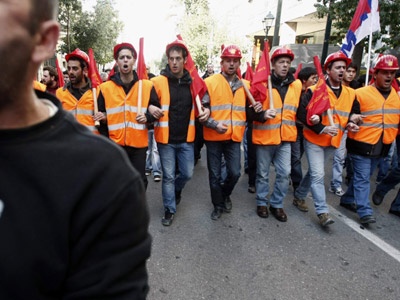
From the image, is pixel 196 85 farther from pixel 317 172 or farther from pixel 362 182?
pixel 362 182

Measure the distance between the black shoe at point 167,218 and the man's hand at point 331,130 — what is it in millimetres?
2042

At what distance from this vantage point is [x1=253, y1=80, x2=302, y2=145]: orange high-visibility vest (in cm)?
415

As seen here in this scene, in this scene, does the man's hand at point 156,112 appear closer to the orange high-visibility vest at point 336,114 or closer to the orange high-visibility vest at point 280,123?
the orange high-visibility vest at point 280,123

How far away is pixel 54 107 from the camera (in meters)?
0.91

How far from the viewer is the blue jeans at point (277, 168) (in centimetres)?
424

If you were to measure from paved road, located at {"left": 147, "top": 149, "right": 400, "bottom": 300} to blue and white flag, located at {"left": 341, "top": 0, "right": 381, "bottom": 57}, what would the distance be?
267 cm

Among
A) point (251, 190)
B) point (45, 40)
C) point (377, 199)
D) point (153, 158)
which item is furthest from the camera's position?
point (153, 158)

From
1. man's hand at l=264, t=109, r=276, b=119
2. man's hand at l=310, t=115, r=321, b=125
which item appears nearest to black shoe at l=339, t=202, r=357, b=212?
man's hand at l=310, t=115, r=321, b=125

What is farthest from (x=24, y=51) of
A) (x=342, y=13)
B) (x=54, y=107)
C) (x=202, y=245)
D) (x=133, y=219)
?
(x=342, y=13)

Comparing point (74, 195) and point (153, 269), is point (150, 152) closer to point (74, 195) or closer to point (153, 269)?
point (153, 269)

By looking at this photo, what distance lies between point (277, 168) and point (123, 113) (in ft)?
6.56

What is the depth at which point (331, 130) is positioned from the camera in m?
3.90

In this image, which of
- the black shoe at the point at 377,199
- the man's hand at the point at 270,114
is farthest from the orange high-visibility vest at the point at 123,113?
the black shoe at the point at 377,199

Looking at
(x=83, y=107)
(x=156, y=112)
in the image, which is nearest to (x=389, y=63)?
(x=156, y=112)
